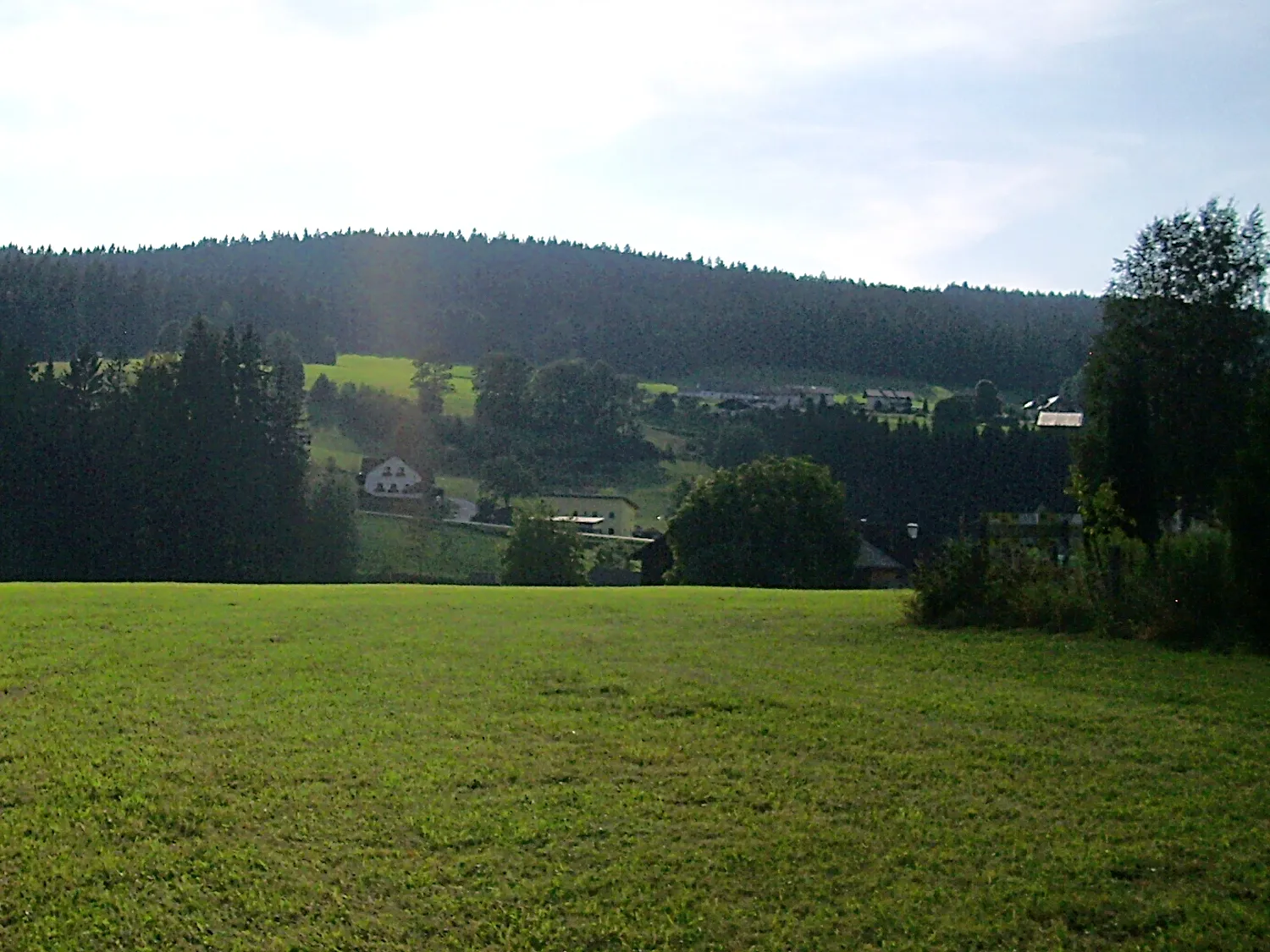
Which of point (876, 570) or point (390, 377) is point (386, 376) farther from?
point (876, 570)

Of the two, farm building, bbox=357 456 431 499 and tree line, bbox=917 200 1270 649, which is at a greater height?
tree line, bbox=917 200 1270 649

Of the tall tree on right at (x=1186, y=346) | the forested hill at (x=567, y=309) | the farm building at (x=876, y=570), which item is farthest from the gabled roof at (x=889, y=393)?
the tall tree on right at (x=1186, y=346)

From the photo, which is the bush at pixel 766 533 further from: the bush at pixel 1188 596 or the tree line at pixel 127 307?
the tree line at pixel 127 307

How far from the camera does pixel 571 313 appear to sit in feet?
469

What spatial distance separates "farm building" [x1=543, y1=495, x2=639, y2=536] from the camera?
79062 millimetres

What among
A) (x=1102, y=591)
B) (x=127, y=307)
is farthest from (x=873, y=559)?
(x=127, y=307)

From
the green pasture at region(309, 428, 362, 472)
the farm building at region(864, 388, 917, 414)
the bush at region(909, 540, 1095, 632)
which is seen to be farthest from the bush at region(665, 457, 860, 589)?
the farm building at region(864, 388, 917, 414)

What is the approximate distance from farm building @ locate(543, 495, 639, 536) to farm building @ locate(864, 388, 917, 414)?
26698 mm

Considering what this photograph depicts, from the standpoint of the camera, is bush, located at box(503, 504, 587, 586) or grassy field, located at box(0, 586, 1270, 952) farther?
bush, located at box(503, 504, 587, 586)

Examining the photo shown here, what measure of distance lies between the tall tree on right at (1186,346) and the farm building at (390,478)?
53.7m

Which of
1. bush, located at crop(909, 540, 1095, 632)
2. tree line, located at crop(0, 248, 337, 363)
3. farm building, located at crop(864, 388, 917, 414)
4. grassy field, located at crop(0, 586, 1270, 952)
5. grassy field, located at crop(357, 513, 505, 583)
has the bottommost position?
grassy field, located at crop(357, 513, 505, 583)

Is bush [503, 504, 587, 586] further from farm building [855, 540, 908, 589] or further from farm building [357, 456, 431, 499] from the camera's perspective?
farm building [357, 456, 431, 499]

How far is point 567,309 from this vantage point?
144 meters

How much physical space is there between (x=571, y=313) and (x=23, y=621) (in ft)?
429
